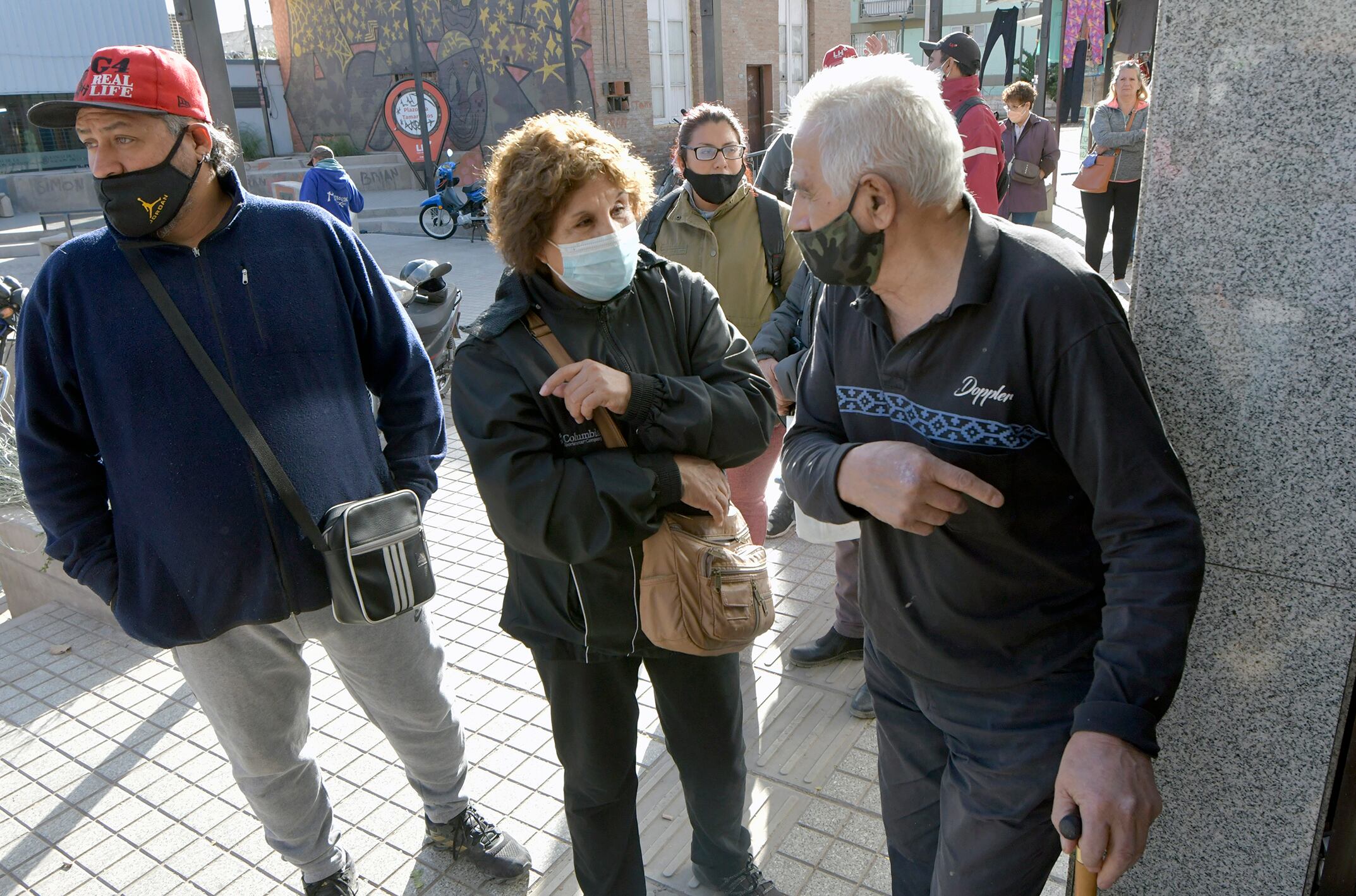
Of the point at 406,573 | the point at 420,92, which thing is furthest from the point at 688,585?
the point at 420,92

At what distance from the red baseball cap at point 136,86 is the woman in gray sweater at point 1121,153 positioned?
7.36 m

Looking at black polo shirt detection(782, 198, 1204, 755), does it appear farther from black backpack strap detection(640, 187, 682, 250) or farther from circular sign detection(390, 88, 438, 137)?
circular sign detection(390, 88, 438, 137)

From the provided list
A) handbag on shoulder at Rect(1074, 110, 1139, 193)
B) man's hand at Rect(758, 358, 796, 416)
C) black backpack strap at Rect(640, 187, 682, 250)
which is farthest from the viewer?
handbag on shoulder at Rect(1074, 110, 1139, 193)

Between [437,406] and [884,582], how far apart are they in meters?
1.51

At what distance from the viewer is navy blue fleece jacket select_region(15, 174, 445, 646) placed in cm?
227

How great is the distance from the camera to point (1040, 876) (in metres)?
1.68

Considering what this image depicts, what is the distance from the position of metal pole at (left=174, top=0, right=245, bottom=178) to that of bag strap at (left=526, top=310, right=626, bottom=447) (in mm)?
3903

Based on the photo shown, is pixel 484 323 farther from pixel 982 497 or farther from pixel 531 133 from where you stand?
pixel 982 497

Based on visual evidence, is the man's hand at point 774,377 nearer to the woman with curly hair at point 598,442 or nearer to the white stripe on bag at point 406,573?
the woman with curly hair at point 598,442

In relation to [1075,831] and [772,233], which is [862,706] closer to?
[772,233]

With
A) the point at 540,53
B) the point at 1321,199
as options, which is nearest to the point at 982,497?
the point at 1321,199

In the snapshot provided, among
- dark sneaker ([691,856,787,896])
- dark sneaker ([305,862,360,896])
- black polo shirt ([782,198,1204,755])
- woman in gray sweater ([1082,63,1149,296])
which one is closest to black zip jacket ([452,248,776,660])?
black polo shirt ([782,198,1204,755])

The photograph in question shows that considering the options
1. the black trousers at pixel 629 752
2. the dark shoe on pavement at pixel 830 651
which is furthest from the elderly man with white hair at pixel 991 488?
the dark shoe on pavement at pixel 830 651

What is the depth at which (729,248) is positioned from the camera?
12.4ft
